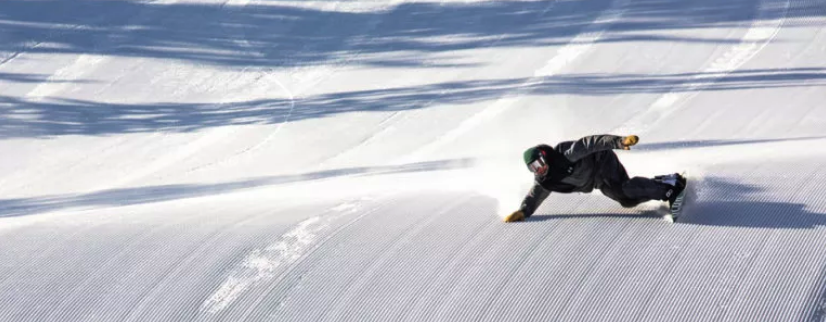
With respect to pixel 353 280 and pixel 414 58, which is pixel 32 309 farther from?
pixel 414 58

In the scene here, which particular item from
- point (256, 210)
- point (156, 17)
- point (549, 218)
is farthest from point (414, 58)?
point (549, 218)

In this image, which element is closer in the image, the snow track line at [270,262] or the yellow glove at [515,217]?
the snow track line at [270,262]

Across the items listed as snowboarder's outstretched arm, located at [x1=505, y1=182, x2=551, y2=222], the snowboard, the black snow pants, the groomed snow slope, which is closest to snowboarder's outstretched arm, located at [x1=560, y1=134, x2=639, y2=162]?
the black snow pants

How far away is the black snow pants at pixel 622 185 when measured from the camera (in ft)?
21.7

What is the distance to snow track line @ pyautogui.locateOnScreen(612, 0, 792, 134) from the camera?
11984mm

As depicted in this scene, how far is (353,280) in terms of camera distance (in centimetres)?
587

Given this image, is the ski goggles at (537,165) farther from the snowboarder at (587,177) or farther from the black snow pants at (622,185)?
the black snow pants at (622,185)

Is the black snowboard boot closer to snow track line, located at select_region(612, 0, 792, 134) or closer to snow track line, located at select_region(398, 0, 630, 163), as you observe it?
snow track line, located at select_region(612, 0, 792, 134)

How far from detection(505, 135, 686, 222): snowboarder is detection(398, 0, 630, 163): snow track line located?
4903 mm

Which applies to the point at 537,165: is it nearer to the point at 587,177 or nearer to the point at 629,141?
the point at 587,177

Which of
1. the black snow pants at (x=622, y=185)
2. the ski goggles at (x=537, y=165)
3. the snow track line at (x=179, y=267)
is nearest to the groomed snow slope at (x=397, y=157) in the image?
the snow track line at (x=179, y=267)

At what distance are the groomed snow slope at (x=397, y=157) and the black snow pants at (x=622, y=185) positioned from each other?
0.13 metres

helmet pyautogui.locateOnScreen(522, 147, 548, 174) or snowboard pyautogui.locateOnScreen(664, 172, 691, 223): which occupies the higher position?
helmet pyautogui.locateOnScreen(522, 147, 548, 174)

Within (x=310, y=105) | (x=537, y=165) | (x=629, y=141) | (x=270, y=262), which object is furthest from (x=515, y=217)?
(x=310, y=105)
